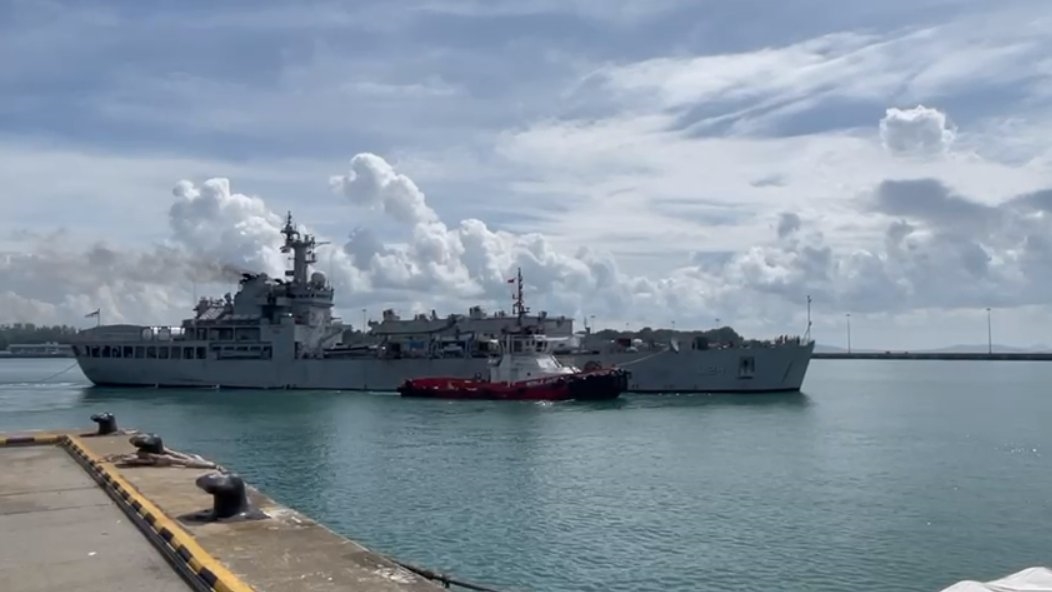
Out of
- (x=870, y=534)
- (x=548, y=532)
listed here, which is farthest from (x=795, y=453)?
(x=548, y=532)

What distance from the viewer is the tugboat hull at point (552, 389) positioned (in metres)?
55.7

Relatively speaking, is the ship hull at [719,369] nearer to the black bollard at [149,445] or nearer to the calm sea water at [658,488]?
the calm sea water at [658,488]

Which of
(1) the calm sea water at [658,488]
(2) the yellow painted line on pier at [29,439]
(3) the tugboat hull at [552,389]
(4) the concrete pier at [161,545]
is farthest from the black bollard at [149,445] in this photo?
(3) the tugboat hull at [552,389]

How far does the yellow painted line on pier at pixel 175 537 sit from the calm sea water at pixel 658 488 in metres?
4.95

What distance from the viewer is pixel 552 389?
55719 millimetres

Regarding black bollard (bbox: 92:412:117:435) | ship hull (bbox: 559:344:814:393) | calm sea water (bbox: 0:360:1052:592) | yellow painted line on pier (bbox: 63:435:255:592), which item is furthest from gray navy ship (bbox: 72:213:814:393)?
yellow painted line on pier (bbox: 63:435:255:592)

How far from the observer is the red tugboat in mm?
55844

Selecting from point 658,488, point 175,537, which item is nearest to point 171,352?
point 658,488

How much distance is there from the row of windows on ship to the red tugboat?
50.2 feet

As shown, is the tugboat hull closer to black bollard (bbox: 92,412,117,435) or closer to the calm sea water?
the calm sea water

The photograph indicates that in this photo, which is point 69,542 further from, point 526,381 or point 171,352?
point 171,352

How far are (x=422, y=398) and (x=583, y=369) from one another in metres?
12.0

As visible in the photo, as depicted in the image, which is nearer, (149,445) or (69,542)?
(69,542)

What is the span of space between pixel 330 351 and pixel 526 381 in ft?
65.8
